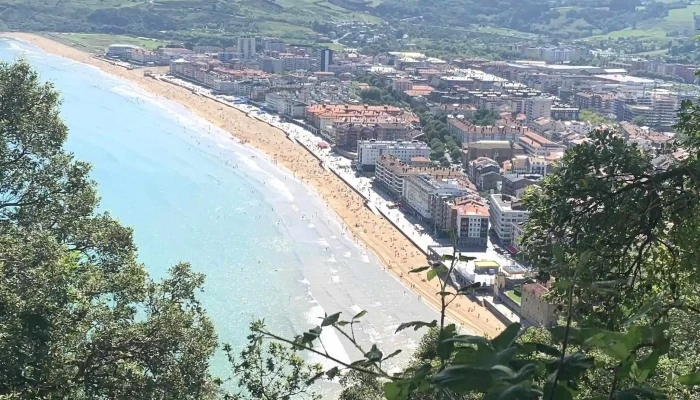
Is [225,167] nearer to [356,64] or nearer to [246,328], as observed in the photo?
[246,328]

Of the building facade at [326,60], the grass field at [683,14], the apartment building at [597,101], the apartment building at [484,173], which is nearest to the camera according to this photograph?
the apartment building at [484,173]

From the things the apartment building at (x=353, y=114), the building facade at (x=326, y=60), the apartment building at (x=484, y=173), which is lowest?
the apartment building at (x=484, y=173)

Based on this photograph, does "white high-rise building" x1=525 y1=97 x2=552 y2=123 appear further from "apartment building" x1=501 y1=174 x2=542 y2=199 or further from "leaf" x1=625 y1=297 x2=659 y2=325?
"leaf" x1=625 y1=297 x2=659 y2=325

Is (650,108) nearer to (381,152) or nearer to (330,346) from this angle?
(381,152)

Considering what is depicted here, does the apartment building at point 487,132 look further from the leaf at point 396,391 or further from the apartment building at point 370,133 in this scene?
the leaf at point 396,391

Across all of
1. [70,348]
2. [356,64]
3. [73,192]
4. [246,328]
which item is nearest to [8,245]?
[70,348]

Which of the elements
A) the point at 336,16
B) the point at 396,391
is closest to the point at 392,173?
the point at 396,391

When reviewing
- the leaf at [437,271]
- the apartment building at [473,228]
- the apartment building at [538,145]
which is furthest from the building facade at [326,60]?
the leaf at [437,271]

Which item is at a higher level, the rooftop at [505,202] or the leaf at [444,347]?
the leaf at [444,347]
